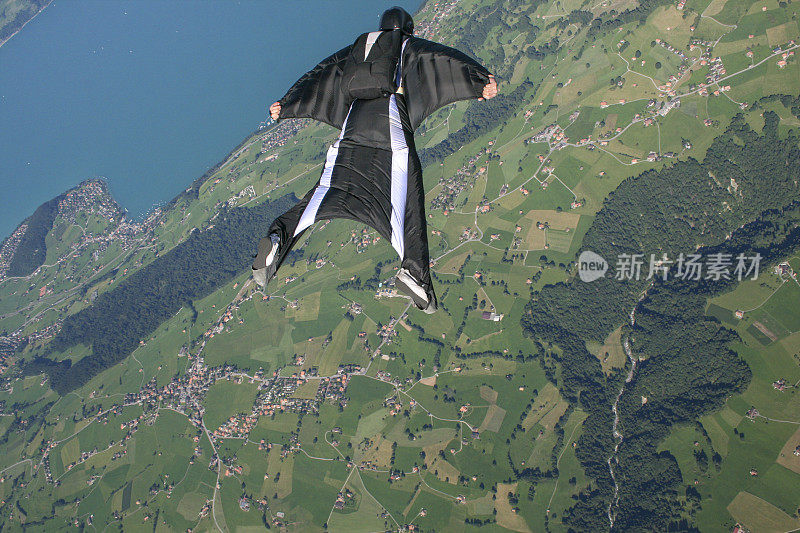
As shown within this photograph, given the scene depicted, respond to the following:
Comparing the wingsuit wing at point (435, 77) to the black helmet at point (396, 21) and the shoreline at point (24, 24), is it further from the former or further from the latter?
the shoreline at point (24, 24)

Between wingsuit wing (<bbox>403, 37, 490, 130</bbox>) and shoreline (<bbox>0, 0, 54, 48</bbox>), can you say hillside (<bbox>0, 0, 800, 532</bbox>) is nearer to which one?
wingsuit wing (<bbox>403, 37, 490, 130</bbox>)

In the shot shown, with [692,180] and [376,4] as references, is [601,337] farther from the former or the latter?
[376,4]

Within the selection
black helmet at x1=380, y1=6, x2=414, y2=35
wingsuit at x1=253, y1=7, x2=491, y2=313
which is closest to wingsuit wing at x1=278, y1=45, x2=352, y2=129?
wingsuit at x1=253, y1=7, x2=491, y2=313

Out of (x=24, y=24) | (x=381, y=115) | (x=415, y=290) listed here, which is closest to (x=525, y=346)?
(x=381, y=115)

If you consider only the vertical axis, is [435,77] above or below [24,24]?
below

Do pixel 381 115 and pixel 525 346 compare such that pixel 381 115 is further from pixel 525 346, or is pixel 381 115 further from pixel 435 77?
pixel 525 346

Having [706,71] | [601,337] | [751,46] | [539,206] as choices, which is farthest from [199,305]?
[751,46]
